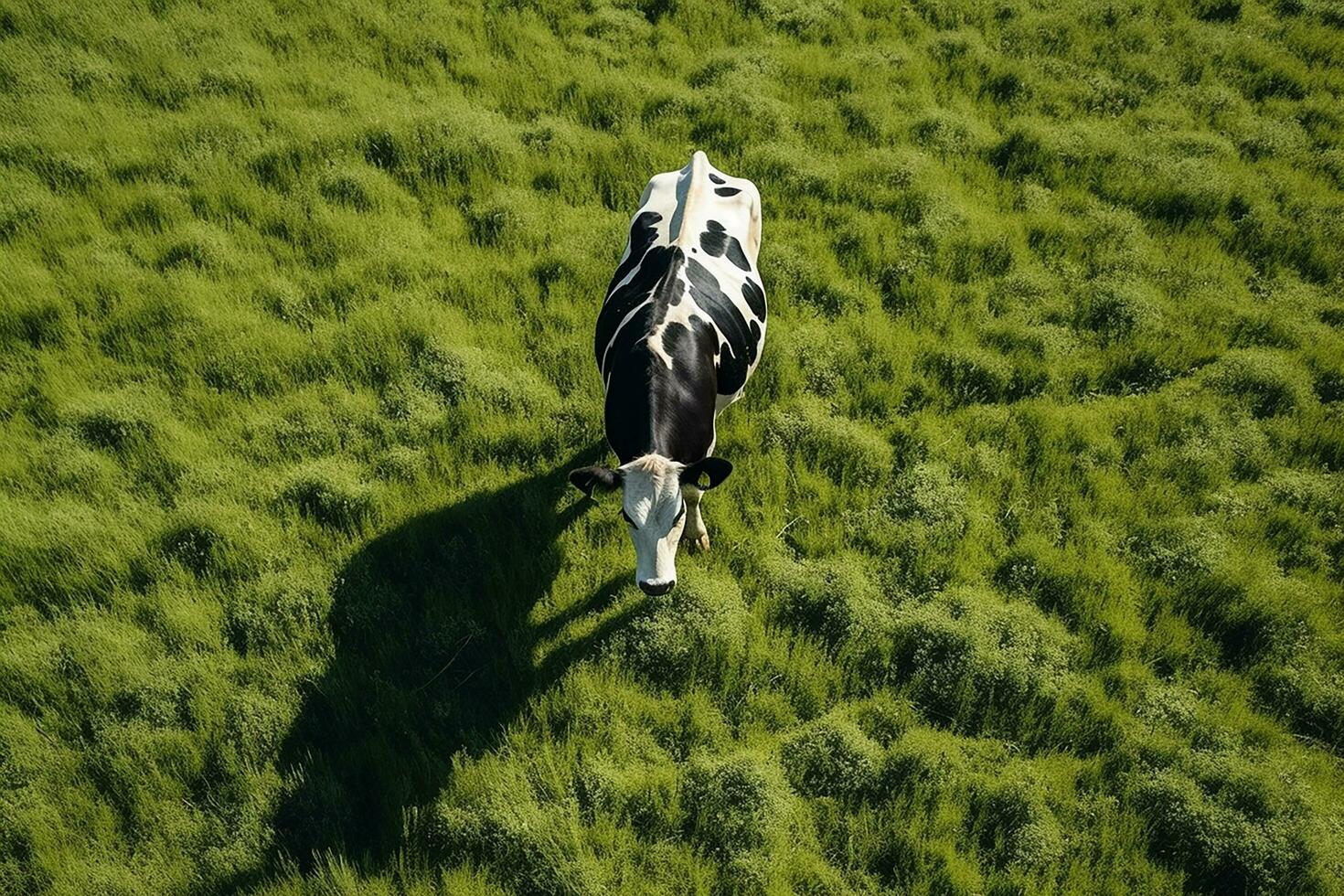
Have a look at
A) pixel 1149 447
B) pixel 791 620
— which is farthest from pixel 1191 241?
pixel 791 620

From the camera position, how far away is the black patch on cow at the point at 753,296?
6.80 m

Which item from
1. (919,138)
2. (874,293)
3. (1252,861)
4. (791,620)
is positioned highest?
(919,138)

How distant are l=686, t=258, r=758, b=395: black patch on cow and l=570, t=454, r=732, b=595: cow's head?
1.37 m

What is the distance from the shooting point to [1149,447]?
6941 mm

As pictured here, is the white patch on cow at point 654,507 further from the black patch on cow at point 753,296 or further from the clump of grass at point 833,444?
the black patch on cow at point 753,296

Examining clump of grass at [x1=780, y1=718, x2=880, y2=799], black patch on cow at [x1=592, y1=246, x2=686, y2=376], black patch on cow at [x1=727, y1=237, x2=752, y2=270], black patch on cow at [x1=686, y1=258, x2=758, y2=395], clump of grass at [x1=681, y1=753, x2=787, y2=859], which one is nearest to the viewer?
clump of grass at [x1=681, y1=753, x2=787, y2=859]

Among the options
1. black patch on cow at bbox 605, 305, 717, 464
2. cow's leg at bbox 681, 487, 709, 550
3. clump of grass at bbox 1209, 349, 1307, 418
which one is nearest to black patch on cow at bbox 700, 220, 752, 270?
black patch on cow at bbox 605, 305, 717, 464

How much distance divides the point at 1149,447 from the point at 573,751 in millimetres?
5110

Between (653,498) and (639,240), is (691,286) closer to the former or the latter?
(639,240)

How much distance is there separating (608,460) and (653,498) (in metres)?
1.84

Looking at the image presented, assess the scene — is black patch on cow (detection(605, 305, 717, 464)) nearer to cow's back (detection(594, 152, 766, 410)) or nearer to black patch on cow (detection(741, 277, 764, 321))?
cow's back (detection(594, 152, 766, 410))

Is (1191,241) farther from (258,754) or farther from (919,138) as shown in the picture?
Answer: (258,754)

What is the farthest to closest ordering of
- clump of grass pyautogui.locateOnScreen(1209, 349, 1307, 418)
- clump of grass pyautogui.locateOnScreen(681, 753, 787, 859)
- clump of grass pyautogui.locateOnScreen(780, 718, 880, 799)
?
clump of grass pyautogui.locateOnScreen(1209, 349, 1307, 418), clump of grass pyautogui.locateOnScreen(780, 718, 880, 799), clump of grass pyautogui.locateOnScreen(681, 753, 787, 859)

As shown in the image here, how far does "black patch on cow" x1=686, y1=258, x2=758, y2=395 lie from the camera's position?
6.29 m
